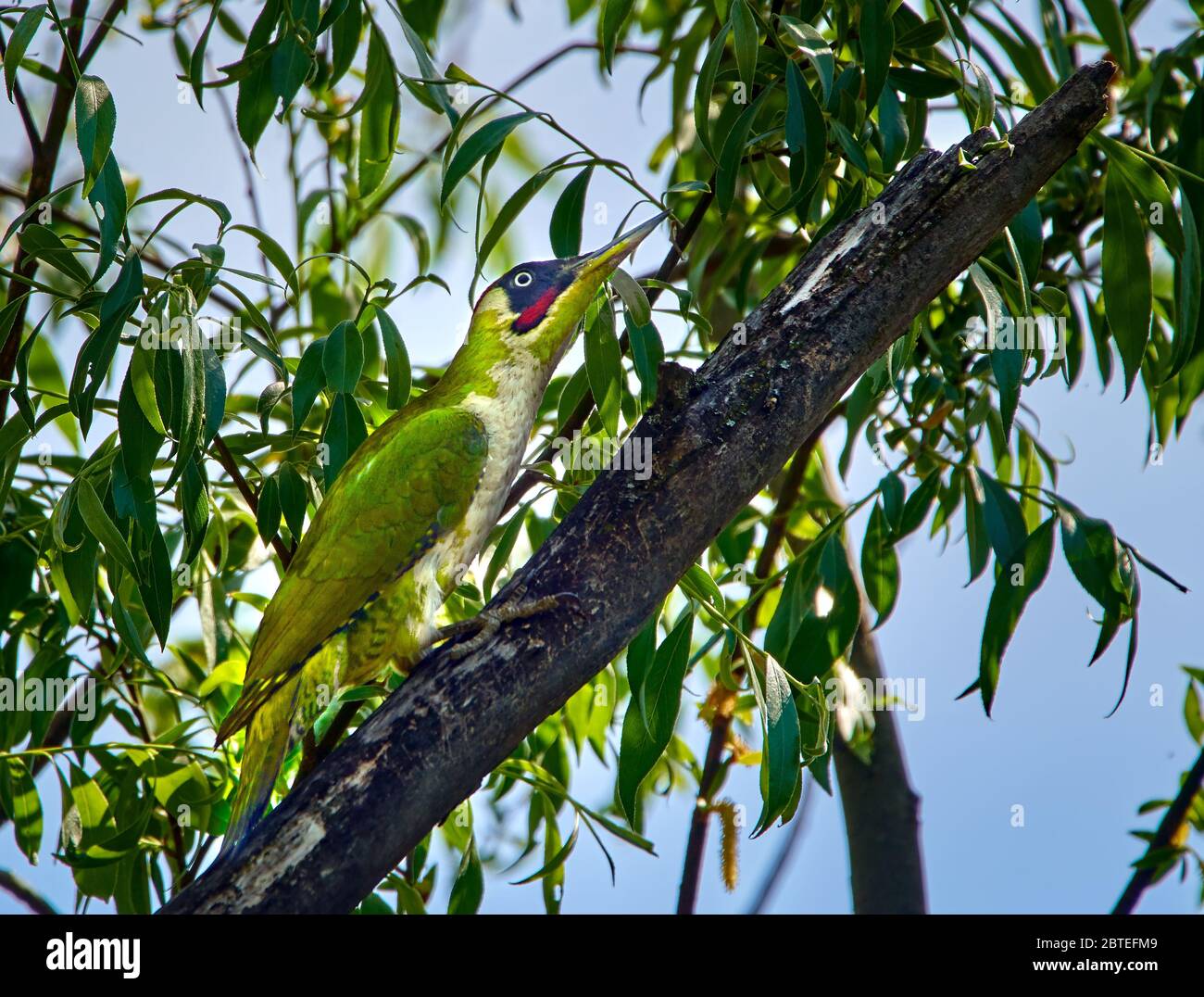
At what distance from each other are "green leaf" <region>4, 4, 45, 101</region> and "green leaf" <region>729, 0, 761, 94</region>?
4.10ft

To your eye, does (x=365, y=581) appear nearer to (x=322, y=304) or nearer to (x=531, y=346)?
(x=531, y=346)

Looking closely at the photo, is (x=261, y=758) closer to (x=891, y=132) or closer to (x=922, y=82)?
(x=891, y=132)

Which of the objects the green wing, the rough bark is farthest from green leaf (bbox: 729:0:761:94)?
the rough bark

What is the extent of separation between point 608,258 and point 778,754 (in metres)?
1.28

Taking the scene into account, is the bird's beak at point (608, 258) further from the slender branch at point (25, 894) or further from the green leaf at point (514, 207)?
the slender branch at point (25, 894)

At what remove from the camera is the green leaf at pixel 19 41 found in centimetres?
199

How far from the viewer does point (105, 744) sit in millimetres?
2488

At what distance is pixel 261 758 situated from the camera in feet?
7.57

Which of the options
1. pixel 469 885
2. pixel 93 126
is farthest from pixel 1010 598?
pixel 93 126

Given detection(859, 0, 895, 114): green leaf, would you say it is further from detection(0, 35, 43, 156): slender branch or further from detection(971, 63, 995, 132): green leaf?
detection(0, 35, 43, 156): slender branch

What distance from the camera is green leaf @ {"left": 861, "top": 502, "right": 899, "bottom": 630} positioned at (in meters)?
2.92

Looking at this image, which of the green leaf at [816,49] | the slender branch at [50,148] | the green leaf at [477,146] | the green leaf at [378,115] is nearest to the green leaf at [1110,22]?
the green leaf at [816,49]
